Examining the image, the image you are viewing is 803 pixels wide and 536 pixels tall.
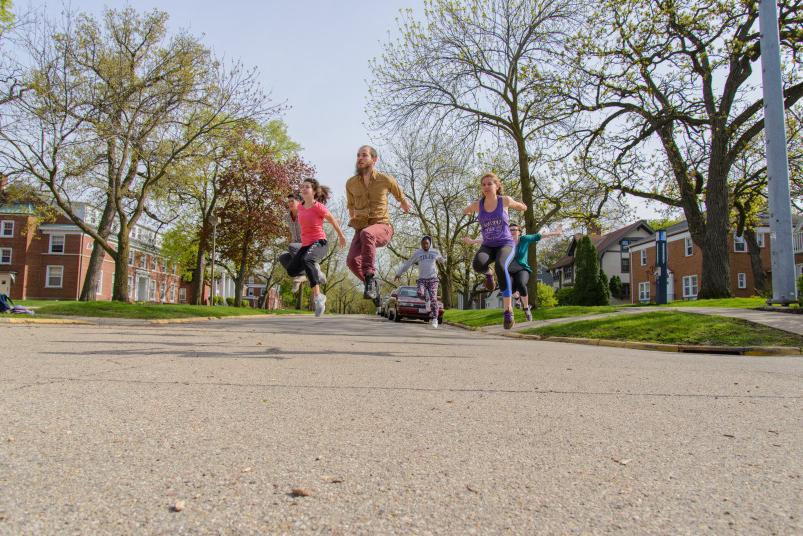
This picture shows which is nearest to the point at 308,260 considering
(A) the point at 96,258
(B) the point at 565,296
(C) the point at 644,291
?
(A) the point at 96,258

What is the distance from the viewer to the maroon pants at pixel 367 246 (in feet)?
27.2

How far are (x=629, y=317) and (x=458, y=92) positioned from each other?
1237 cm

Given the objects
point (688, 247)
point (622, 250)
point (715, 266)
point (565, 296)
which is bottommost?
Answer: point (565, 296)

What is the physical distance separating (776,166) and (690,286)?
35.4 meters

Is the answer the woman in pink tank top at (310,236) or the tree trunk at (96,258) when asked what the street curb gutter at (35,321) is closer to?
the woman in pink tank top at (310,236)

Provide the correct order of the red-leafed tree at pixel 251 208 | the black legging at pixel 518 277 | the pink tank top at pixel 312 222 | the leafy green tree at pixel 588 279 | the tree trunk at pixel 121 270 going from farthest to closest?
the leafy green tree at pixel 588 279, the red-leafed tree at pixel 251 208, the tree trunk at pixel 121 270, the black legging at pixel 518 277, the pink tank top at pixel 312 222

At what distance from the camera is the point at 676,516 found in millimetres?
1859

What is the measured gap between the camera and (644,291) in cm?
5016

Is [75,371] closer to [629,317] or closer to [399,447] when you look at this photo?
[399,447]

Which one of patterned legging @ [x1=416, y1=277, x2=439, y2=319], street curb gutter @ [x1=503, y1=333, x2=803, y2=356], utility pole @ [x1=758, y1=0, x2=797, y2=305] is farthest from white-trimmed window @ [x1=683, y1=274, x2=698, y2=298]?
patterned legging @ [x1=416, y1=277, x2=439, y2=319]

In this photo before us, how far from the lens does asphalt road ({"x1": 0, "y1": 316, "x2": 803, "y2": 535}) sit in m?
1.80

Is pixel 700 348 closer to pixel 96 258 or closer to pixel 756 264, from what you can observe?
pixel 96 258

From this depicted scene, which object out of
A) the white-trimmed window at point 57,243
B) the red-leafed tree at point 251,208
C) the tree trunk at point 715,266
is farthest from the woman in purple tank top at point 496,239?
the white-trimmed window at point 57,243

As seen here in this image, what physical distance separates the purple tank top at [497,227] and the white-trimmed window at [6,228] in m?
51.1
